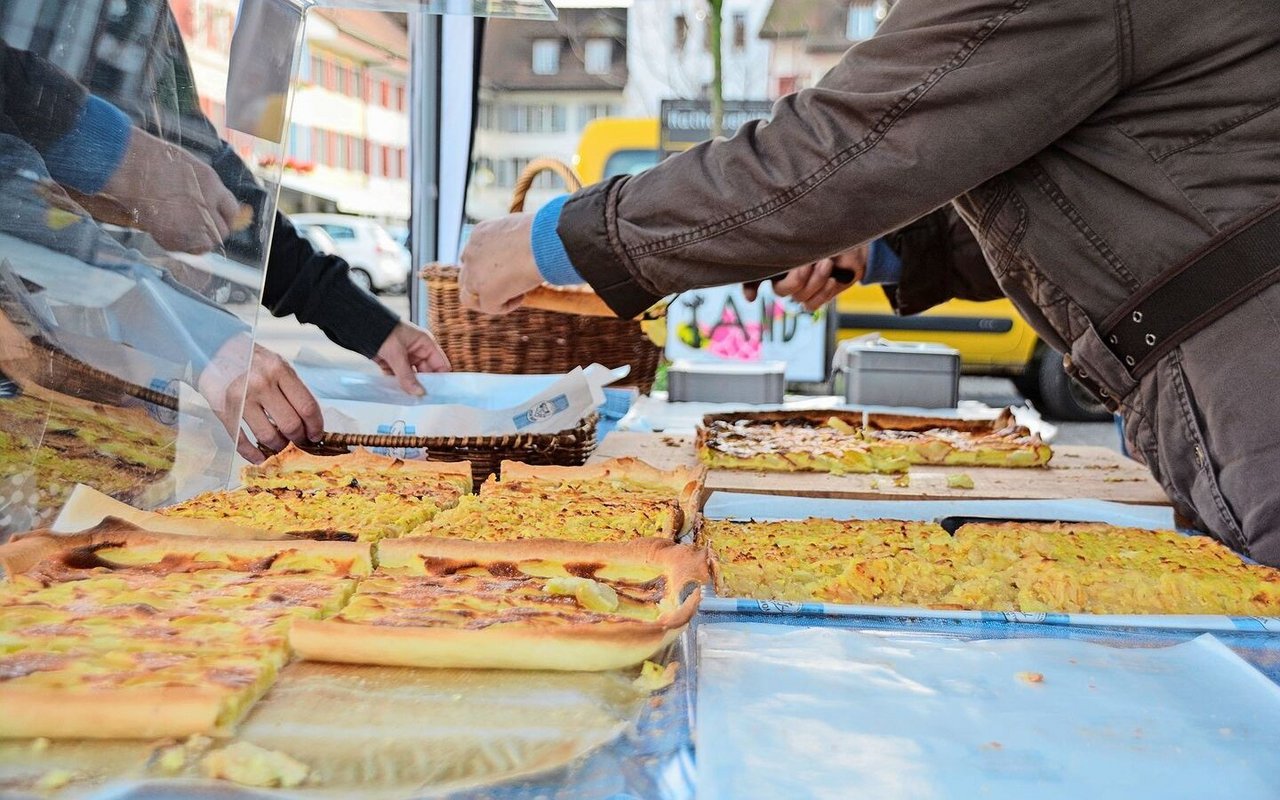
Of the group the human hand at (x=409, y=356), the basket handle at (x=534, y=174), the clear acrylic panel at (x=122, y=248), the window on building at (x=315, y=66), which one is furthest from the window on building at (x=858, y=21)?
the clear acrylic panel at (x=122, y=248)

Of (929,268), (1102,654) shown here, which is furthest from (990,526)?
(929,268)

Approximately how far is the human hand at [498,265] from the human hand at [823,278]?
913mm

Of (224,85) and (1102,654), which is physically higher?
(224,85)

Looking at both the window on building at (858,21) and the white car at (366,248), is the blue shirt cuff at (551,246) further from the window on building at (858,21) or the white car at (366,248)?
the white car at (366,248)

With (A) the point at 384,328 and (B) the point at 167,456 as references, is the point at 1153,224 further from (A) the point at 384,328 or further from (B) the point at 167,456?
(A) the point at 384,328

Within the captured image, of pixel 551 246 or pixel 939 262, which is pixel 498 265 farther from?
pixel 939 262

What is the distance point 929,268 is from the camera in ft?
9.99

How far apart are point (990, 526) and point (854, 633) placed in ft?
1.94

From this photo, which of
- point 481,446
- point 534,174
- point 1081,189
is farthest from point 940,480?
point 534,174

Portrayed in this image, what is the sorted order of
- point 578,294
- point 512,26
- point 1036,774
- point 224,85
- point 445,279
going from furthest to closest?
point 512,26, point 445,279, point 578,294, point 224,85, point 1036,774

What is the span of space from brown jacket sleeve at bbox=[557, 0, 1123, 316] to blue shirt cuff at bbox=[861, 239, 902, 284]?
3.60 feet

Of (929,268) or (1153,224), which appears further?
(929,268)

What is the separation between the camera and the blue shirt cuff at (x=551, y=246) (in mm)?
2066

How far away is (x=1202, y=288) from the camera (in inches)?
72.1
